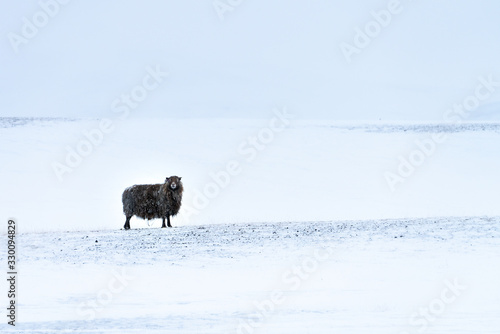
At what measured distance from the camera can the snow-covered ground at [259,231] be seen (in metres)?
11.2

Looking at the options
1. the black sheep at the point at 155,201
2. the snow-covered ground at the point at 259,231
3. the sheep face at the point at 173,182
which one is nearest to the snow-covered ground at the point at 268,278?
the snow-covered ground at the point at 259,231

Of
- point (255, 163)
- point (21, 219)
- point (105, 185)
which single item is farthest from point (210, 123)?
point (21, 219)

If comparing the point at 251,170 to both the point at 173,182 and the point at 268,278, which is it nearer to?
the point at 173,182

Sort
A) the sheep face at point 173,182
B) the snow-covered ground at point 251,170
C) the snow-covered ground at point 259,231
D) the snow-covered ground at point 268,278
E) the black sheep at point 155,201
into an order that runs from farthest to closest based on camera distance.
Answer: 1. the snow-covered ground at point 251,170
2. the black sheep at point 155,201
3. the sheep face at point 173,182
4. the snow-covered ground at point 259,231
5. the snow-covered ground at point 268,278

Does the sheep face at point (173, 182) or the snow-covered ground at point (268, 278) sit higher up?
the sheep face at point (173, 182)

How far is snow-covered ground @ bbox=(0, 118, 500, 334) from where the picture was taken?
11188 mm

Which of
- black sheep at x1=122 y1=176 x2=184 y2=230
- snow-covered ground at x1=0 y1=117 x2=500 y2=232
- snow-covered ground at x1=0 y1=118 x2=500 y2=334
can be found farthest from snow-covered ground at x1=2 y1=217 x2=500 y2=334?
snow-covered ground at x1=0 y1=117 x2=500 y2=232

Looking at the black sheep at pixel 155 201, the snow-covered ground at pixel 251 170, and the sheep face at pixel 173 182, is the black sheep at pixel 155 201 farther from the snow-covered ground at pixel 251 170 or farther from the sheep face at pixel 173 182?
the snow-covered ground at pixel 251 170

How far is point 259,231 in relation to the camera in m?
19.9

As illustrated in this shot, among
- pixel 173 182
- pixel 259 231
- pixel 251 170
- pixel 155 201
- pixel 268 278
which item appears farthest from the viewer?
pixel 251 170

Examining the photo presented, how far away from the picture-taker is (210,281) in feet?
45.8

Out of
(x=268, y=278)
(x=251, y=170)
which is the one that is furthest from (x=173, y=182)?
(x=251, y=170)

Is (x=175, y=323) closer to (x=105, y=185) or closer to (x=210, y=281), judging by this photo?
(x=210, y=281)

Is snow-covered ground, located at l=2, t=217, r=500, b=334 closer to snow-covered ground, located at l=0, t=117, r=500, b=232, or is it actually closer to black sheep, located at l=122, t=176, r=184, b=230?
black sheep, located at l=122, t=176, r=184, b=230
